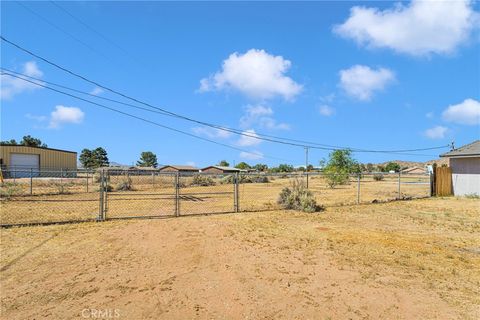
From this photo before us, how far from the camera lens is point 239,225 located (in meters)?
10.7

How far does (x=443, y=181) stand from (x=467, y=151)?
230cm

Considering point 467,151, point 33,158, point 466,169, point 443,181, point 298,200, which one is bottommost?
point 298,200

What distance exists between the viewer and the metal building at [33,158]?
40.6m

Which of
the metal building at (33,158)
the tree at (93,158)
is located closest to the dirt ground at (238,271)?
the metal building at (33,158)

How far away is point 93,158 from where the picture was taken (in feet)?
314

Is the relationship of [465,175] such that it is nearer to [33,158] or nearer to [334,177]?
[334,177]

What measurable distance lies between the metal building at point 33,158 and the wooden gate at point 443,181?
125 feet

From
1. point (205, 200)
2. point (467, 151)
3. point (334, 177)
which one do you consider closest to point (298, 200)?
point (205, 200)

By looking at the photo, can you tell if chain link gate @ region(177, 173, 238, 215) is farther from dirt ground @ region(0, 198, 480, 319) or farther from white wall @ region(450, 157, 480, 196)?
white wall @ region(450, 157, 480, 196)

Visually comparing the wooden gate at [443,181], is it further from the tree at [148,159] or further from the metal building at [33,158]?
the tree at [148,159]

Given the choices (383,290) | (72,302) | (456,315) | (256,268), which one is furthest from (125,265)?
(456,315)

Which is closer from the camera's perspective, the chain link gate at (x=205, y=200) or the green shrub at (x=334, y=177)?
the chain link gate at (x=205, y=200)

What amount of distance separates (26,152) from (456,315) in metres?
48.5

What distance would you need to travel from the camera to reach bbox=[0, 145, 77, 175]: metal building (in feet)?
133
